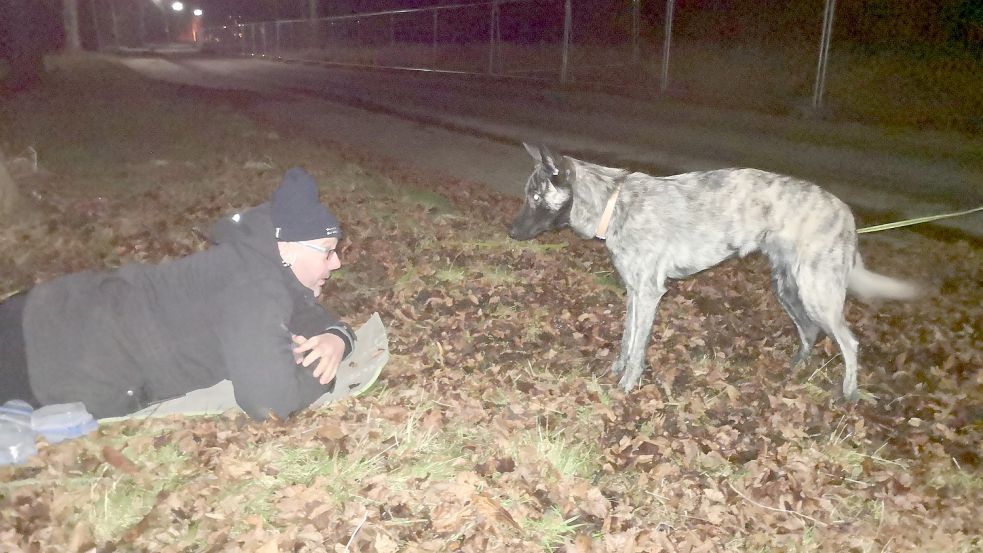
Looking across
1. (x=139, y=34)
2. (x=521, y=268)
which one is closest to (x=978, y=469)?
(x=521, y=268)

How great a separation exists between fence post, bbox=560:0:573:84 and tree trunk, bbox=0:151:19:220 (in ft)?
50.8

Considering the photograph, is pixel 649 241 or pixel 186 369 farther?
pixel 649 241

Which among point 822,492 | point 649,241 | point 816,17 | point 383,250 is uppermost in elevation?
point 816,17

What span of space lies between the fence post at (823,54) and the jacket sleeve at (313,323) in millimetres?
12226

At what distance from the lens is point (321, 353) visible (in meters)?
4.07

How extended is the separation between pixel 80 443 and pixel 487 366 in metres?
2.72

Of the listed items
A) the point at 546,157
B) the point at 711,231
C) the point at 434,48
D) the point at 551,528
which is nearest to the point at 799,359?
the point at 711,231

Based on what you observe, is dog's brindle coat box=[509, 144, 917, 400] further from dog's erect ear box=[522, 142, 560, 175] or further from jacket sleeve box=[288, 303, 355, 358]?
jacket sleeve box=[288, 303, 355, 358]

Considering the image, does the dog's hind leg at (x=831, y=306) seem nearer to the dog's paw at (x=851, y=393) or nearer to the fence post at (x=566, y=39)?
the dog's paw at (x=851, y=393)

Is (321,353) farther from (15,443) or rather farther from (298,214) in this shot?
(15,443)

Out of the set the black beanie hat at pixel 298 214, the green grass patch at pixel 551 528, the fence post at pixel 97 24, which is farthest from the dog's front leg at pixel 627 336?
the fence post at pixel 97 24

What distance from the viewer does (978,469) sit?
13.4 feet

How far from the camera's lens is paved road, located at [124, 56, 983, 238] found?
10.0 m

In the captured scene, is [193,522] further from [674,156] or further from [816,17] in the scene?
[816,17]
